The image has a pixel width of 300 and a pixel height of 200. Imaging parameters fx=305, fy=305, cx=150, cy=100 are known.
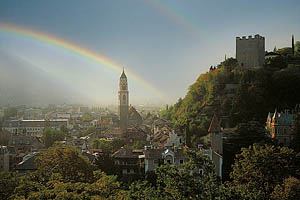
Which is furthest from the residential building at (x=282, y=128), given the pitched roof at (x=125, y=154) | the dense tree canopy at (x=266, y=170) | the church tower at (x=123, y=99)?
the church tower at (x=123, y=99)

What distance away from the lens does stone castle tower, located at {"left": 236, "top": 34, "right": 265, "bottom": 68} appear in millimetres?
48031

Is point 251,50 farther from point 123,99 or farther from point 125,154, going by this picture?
point 125,154

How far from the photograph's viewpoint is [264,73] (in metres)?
43.5

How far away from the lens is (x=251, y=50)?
48250 mm

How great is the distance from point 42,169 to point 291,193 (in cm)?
1390

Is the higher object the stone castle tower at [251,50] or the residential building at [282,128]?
the stone castle tower at [251,50]

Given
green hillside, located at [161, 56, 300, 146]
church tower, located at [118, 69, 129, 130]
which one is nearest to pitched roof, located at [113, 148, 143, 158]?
green hillside, located at [161, 56, 300, 146]

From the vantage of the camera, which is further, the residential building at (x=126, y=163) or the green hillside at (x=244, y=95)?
the green hillside at (x=244, y=95)

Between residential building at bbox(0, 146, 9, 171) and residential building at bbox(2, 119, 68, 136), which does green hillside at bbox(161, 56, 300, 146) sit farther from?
residential building at bbox(2, 119, 68, 136)

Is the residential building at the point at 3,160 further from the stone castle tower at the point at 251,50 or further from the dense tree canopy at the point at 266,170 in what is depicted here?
the stone castle tower at the point at 251,50

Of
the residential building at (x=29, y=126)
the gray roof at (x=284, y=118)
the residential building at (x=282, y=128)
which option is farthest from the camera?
the residential building at (x=29, y=126)

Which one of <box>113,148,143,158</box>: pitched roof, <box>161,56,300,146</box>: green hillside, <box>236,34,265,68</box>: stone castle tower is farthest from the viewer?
<box>236,34,265,68</box>: stone castle tower

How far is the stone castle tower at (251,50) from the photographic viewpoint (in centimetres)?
4803

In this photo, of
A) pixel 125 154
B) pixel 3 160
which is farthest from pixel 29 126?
pixel 125 154
